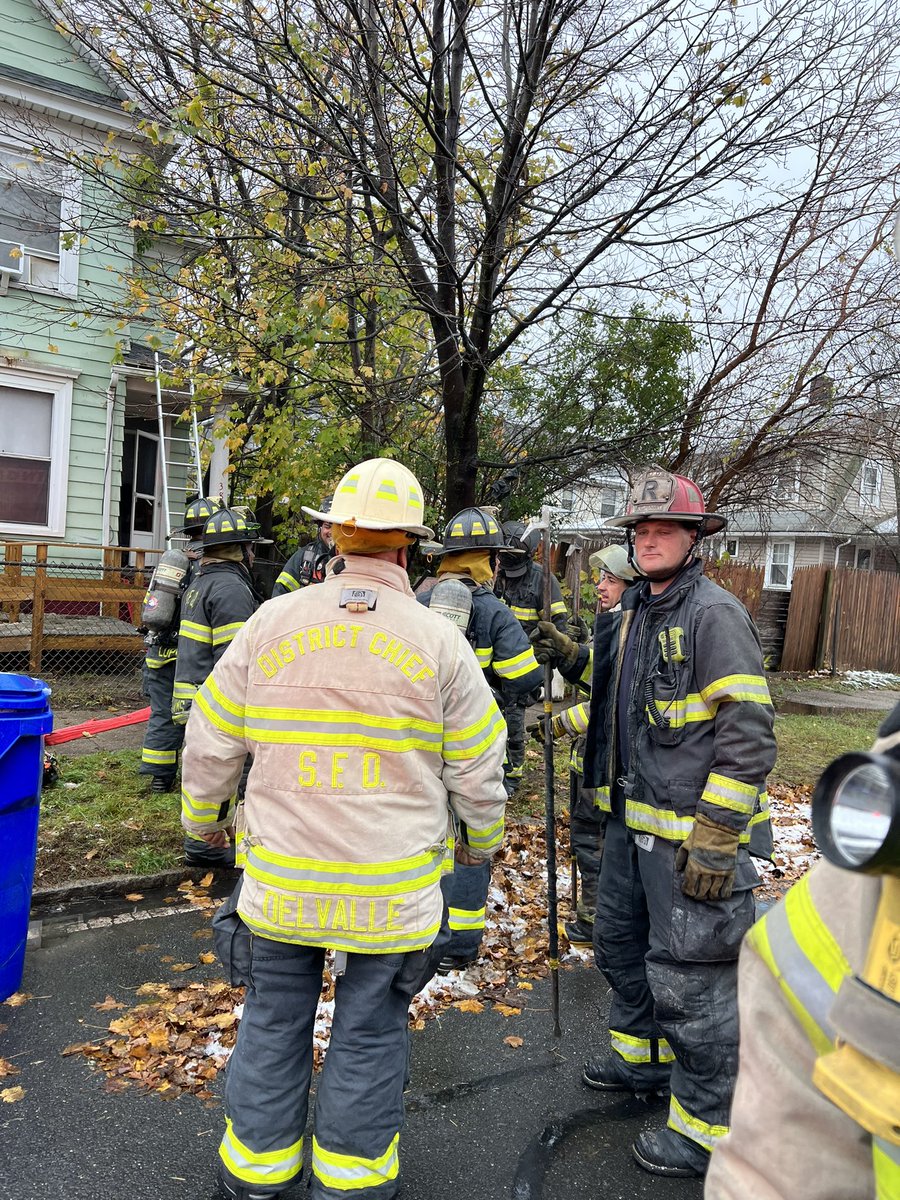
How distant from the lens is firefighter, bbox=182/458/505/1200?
2.37 m

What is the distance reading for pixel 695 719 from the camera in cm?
307

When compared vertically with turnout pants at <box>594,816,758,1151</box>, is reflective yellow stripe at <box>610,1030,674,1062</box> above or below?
below

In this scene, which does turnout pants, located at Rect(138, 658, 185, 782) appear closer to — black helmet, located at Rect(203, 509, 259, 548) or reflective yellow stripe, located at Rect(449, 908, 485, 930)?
black helmet, located at Rect(203, 509, 259, 548)

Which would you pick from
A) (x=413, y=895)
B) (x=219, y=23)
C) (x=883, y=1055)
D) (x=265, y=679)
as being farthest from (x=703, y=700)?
(x=219, y=23)

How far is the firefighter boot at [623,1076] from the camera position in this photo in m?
3.39

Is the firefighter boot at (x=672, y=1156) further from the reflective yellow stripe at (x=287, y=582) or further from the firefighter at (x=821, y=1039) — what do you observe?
the reflective yellow stripe at (x=287, y=582)

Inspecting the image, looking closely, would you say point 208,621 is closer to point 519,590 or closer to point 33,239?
point 519,590

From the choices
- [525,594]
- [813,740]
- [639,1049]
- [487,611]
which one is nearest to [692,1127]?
[639,1049]

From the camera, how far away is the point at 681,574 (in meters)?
3.29

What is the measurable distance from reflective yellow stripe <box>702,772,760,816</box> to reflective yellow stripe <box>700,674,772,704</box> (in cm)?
27

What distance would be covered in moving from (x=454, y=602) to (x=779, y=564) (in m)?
26.5

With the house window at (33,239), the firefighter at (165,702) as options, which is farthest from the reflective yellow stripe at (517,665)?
the house window at (33,239)

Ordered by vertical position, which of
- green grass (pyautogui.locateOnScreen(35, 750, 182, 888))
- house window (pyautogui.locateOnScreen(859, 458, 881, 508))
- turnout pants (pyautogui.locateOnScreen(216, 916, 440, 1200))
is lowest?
green grass (pyautogui.locateOnScreen(35, 750, 182, 888))

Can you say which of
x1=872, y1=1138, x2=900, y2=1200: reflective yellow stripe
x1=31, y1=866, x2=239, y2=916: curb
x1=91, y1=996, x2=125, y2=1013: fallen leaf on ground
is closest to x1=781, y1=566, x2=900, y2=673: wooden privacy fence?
x1=31, y1=866, x2=239, y2=916: curb
